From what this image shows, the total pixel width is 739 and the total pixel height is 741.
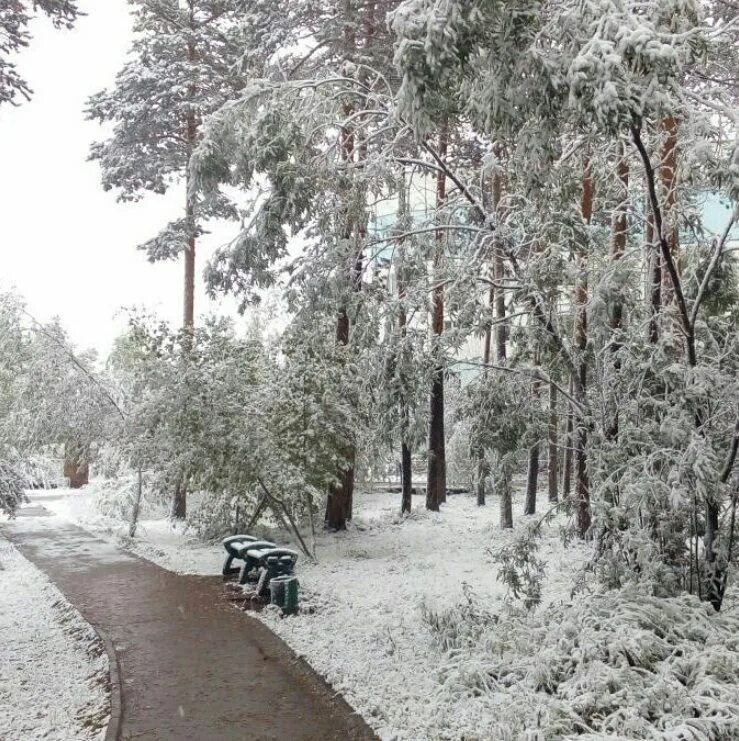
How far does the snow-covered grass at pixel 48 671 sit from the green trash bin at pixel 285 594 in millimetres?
2186

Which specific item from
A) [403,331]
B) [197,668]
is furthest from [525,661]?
[403,331]

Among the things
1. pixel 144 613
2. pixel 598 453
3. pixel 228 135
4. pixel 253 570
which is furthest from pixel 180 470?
pixel 598 453

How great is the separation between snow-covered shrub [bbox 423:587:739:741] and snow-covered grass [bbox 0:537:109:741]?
3.24 meters

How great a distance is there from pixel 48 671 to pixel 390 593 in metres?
4.65

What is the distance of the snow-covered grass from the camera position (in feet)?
19.1

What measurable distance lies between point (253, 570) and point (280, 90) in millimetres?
7537

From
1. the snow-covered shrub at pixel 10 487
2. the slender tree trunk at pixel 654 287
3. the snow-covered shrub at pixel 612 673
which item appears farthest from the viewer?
the snow-covered shrub at pixel 10 487

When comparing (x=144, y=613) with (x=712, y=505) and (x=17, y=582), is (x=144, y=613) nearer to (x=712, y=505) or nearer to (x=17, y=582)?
(x=17, y=582)

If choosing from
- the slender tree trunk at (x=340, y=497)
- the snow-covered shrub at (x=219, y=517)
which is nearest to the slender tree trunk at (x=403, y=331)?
the slender tree trunk at (x=340, y=497)

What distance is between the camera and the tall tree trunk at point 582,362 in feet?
24.2

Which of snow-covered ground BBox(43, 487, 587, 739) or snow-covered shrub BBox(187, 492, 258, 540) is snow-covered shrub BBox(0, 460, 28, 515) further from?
snow-covered shrub BBox(187, 492, 258, 540)

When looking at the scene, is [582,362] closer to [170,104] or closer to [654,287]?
[654,287]

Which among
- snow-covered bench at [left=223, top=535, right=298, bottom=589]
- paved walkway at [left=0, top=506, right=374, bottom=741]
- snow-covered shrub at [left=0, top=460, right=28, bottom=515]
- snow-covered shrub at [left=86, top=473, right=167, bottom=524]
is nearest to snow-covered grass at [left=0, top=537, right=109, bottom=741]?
paved walkway at [left=0, top=506, right=374, bottom=741]

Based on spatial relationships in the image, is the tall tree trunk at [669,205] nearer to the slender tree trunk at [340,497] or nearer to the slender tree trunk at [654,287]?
the slender tree trunk at [654,287]
